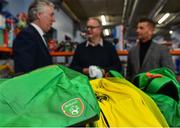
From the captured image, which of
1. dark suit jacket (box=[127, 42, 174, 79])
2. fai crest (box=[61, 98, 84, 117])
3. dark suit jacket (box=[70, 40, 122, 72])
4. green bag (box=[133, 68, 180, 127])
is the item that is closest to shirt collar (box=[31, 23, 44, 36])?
dark suit jacket (box=[70, 40, 122, 72])

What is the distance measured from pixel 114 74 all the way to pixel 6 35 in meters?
1.66

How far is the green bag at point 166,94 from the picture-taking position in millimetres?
786

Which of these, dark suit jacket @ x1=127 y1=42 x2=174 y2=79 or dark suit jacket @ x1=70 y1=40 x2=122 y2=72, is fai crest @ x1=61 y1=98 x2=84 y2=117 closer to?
dark suit jacket @ x1=70 y1=40 x2=122 y2=72

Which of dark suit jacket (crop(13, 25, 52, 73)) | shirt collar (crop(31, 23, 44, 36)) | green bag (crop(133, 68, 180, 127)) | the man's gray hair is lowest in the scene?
green bag (crop(133, 68, 180, 127))

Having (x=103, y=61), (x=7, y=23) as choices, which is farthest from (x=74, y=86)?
(x=7, y=23)

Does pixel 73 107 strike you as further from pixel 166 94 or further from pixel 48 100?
pixel 166 94

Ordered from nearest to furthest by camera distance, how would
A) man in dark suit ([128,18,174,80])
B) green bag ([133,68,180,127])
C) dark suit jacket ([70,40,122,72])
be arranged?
green bag ([133,68,180,127])
dark suit jacket ([70,40,122,72])
man in dark suit ([128,18,174,80])

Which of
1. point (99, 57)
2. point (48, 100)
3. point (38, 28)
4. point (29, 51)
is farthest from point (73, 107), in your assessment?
point (99, 57)

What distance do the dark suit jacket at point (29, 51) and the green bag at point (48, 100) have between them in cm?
107

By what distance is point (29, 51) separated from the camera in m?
1.74

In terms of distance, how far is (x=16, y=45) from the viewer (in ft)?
5.79

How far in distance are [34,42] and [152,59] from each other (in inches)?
54.9

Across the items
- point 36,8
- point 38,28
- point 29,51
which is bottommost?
point 29,51

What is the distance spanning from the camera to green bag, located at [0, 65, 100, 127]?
0.54 meters
